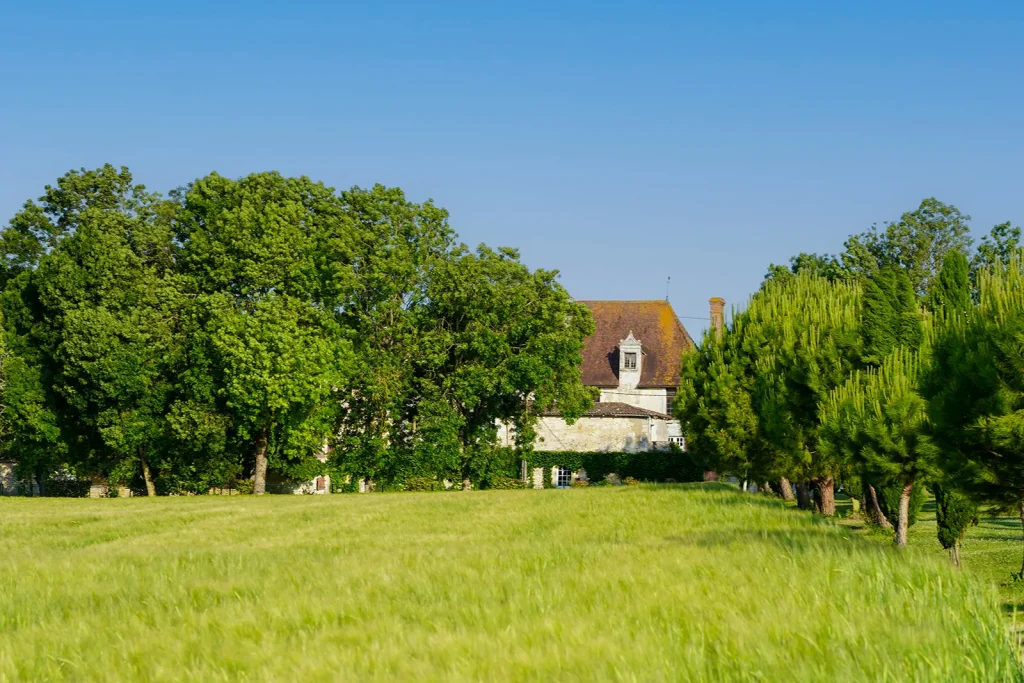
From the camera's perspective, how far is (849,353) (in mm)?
39312

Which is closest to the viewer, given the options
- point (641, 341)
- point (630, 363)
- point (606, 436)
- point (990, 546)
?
point (990, 546)

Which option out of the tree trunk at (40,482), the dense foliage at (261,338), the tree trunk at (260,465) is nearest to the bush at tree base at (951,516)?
the dense foliage at (261,338)

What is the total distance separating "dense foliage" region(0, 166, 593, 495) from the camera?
5938cm

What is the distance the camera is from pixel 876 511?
4591 centimetres

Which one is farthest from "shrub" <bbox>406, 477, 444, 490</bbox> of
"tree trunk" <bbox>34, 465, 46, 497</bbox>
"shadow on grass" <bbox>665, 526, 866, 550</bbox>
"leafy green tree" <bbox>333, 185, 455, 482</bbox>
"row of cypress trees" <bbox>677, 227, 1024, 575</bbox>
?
"shadow on grass" <bbox>665, 526, 866, 550</bbox>

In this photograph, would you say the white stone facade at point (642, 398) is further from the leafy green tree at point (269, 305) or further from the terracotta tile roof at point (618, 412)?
the leafy green tree at point (269, 305)

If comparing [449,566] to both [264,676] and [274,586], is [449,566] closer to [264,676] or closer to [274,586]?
[274,586]

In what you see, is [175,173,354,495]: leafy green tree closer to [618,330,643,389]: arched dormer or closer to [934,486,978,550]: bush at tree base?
[618,330,643,389]: arched dormer

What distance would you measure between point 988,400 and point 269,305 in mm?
43230

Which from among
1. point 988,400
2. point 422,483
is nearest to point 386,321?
point 422,483

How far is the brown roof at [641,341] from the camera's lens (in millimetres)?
88062

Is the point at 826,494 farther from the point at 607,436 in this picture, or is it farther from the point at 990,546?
the point at 607,436

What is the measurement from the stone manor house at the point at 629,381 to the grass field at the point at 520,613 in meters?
62.6

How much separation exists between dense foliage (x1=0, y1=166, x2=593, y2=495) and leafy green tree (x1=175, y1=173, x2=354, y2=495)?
13 centimetres
